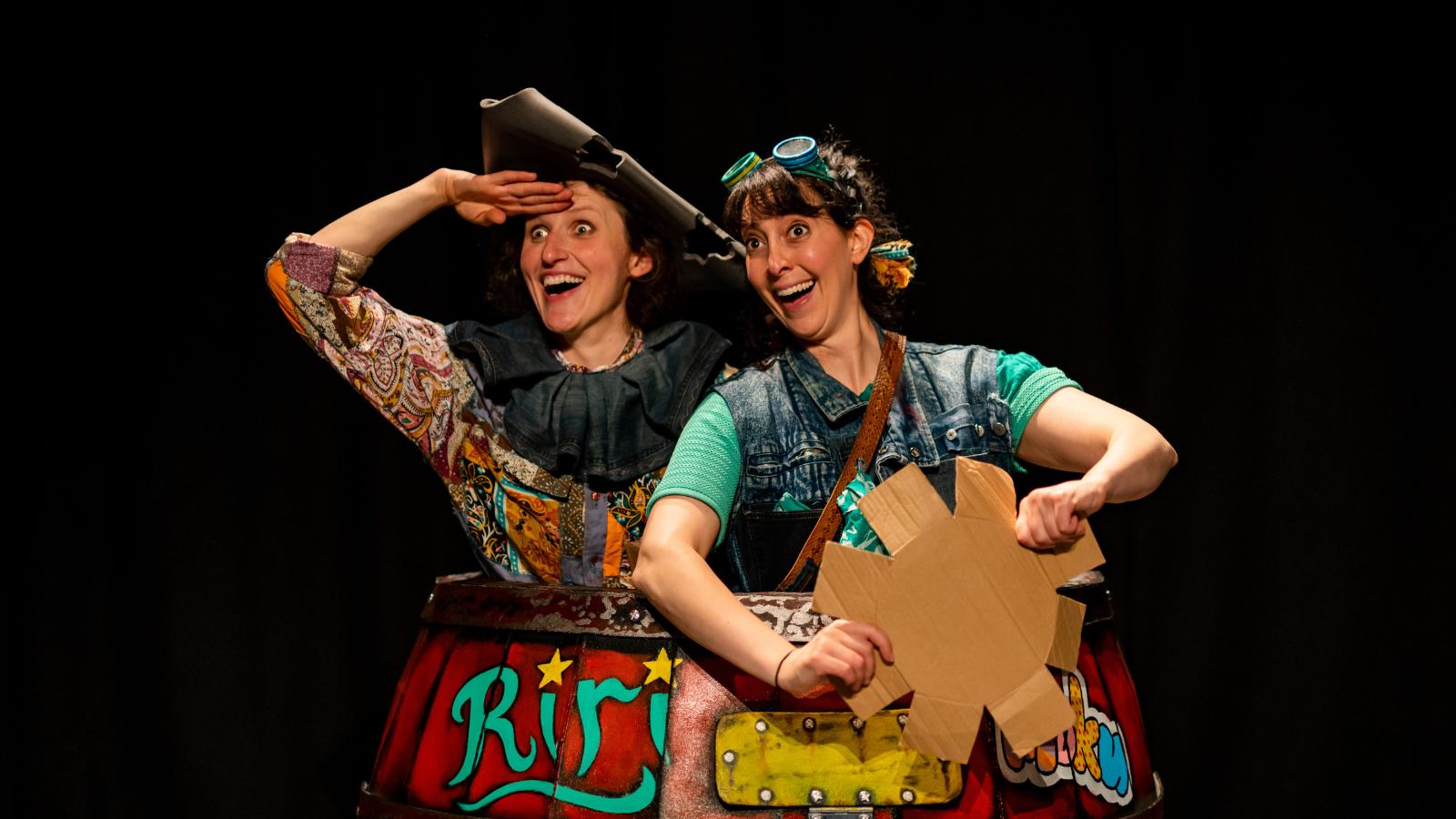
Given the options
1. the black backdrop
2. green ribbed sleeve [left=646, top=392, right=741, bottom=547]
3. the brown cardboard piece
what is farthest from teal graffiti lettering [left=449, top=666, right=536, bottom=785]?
the black backdrop

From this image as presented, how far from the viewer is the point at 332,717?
2.35 meters

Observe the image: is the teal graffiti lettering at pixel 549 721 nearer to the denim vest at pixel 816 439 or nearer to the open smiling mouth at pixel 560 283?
the denim vest at pixel 816 439

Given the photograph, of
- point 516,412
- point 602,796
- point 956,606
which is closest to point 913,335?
point 516,412

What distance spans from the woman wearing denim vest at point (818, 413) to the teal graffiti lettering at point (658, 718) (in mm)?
82

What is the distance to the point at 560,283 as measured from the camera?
189 centimetres

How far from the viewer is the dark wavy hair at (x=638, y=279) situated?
1959 millimetres

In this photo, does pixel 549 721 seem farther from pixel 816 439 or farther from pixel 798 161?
pixel 798 161

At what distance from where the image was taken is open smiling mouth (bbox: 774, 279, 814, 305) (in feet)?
5.37

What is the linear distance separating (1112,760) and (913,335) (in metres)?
1.01

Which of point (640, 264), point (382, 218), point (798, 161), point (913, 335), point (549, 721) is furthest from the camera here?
point (913, 335)

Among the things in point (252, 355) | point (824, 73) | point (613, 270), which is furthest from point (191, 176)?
point (824, 73)

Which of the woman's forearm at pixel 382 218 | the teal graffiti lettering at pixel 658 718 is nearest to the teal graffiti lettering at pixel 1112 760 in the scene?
the teal graffiti lettering at pixel 658 718

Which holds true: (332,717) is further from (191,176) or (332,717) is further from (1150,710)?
(1150,710)

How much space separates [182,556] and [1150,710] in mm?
1785
